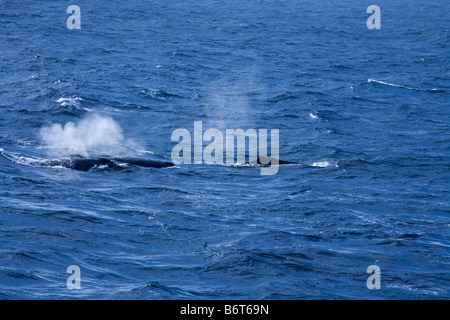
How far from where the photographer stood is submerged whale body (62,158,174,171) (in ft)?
147

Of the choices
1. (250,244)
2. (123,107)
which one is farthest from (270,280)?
(123,107)

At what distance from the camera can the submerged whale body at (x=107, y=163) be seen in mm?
44688

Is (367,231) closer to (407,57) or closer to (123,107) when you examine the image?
(123,107)

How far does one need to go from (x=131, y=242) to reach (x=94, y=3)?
85921 millimetres

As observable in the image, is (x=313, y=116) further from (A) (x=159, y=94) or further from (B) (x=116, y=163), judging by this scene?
(B) (x=116, y=163)

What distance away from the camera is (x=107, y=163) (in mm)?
45688

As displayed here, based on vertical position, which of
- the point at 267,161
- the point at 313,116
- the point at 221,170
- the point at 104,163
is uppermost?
the point at 313,116

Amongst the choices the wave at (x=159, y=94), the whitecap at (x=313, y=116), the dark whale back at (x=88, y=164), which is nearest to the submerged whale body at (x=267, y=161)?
the dark whale back at (x=88, y=164)

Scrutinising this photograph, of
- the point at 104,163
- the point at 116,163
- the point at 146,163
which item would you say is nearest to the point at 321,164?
the point at 146,163

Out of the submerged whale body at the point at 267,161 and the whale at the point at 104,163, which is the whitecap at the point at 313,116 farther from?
the whale at the point at 104,163

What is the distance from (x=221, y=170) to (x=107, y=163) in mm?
6335

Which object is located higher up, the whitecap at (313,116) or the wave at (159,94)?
the wave at (159,94)

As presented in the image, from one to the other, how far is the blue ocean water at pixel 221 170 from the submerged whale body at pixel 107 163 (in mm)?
920

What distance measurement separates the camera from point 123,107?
60.5 metres
